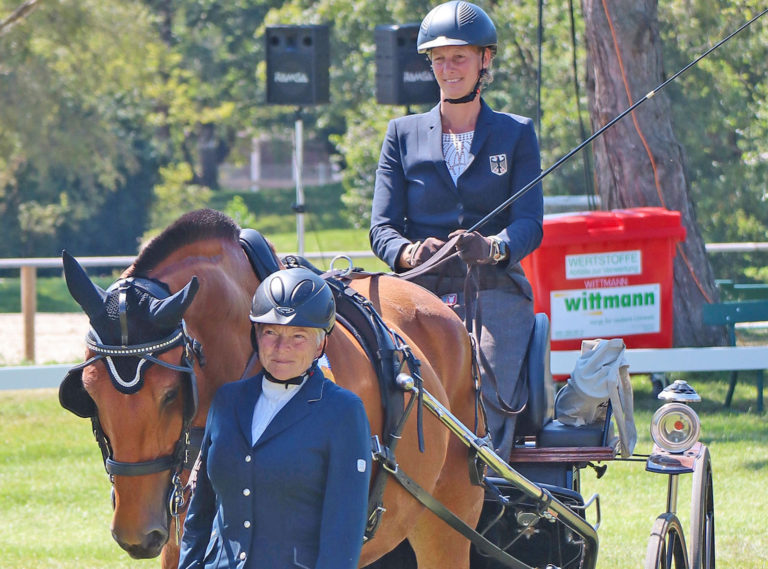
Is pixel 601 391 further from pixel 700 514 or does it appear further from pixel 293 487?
pixel 293 487

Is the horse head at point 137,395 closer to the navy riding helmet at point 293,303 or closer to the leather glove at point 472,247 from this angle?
the navy riding helmet at point 293,303

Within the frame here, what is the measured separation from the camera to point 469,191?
4.40 m

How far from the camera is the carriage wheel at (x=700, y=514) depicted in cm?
438

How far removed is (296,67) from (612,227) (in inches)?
151

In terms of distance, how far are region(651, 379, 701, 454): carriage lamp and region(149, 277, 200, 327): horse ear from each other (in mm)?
2240

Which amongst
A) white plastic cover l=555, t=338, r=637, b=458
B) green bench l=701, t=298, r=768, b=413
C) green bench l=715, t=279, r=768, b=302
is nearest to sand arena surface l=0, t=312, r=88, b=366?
green bench l=701, t=298, r=768, b=413

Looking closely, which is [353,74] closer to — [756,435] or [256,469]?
[756,435]

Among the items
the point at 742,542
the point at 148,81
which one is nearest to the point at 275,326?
the point at 742,542

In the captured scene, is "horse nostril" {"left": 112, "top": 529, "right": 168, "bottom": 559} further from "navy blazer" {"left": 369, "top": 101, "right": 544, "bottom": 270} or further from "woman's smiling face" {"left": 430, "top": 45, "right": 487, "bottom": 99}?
"woman's smiling face" {"left": 430, "top": 45, "right": 487, "bottom": 99}

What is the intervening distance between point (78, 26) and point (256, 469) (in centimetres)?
2003

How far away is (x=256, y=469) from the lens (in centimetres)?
276

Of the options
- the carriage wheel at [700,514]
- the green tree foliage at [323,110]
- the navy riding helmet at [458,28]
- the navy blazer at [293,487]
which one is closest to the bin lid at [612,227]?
the green tree foliage at [323,110]

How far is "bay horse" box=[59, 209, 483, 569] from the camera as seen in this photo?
2.84 m

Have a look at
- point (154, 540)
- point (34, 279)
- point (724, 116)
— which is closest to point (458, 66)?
point (154, 540)
